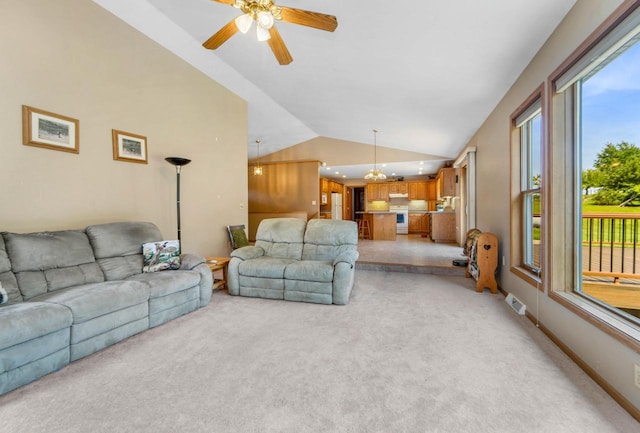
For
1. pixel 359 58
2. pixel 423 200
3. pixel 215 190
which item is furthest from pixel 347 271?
pixel 423 200

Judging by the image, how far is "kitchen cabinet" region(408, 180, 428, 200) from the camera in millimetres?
9758

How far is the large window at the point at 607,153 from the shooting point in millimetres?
1603

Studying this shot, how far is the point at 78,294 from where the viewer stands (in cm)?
200

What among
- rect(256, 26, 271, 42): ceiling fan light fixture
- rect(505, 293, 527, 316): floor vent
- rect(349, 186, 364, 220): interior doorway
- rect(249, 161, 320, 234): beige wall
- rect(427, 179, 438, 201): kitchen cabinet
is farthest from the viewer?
rect(349, 186, 364, 220): interior doorway

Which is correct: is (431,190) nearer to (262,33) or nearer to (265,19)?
(262,33)

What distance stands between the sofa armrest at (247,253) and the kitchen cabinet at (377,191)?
7387 millimetres

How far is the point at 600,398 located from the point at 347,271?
79.9 inches

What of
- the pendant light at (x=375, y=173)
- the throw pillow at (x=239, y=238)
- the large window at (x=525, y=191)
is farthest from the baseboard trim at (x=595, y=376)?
the pendant light at (x=375, y=173)

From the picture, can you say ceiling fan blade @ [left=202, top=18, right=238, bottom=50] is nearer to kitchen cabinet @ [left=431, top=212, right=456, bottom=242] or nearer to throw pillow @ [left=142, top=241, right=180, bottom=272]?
throw pillow @ [left=142, top=241, right=180, bottom=272]

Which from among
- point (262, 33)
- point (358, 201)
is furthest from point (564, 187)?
point (358, 201)

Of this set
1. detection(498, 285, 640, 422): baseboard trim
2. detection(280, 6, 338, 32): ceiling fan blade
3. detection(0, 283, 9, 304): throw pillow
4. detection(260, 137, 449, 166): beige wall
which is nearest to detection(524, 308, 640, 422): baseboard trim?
detection(498, 285, 640, 422): baseboard trim

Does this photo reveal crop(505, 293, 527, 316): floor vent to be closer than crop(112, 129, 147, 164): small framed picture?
Yes

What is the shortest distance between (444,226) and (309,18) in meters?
6.81

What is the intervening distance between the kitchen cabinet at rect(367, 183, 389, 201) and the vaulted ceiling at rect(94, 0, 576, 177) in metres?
4.58
